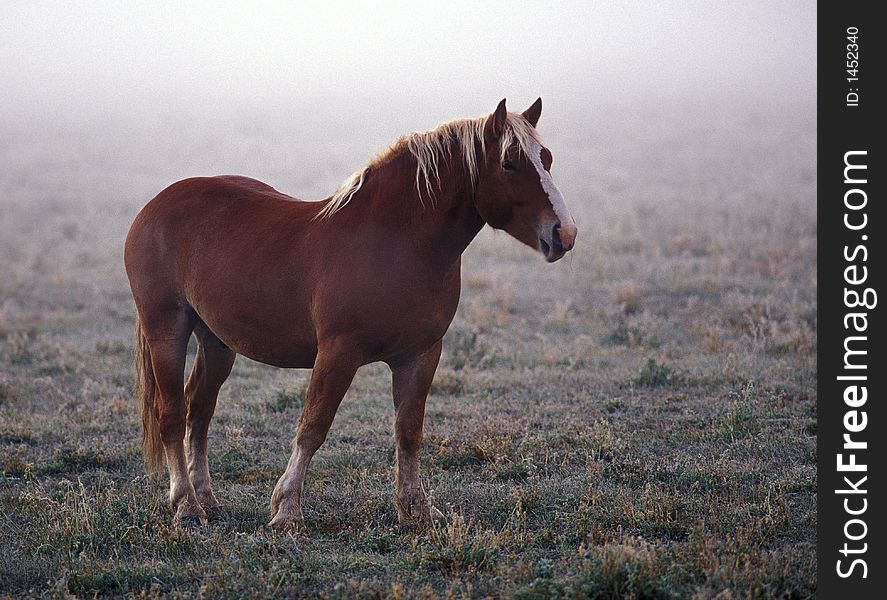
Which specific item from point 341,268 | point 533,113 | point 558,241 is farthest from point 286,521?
point 533,113

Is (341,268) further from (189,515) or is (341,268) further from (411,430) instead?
(189,515)

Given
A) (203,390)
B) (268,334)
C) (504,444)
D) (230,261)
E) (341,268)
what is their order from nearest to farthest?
(341,268)
(268,334)
(230,261)
(203,390)
(504,444)

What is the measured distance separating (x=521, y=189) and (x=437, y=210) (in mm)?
517

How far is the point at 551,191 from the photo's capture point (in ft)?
14.9

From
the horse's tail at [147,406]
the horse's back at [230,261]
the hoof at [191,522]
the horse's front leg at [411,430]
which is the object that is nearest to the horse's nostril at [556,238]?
the horse's front leg at [411,430]

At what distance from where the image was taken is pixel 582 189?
24.1 meters

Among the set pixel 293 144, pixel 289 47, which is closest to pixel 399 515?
pixel 293 144

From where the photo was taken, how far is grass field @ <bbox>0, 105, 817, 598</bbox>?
4.38 m

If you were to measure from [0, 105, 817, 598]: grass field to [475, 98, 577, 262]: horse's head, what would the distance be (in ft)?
5.03

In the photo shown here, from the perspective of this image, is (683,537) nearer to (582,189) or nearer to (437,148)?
(437,148)

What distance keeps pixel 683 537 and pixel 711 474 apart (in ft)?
3.09
